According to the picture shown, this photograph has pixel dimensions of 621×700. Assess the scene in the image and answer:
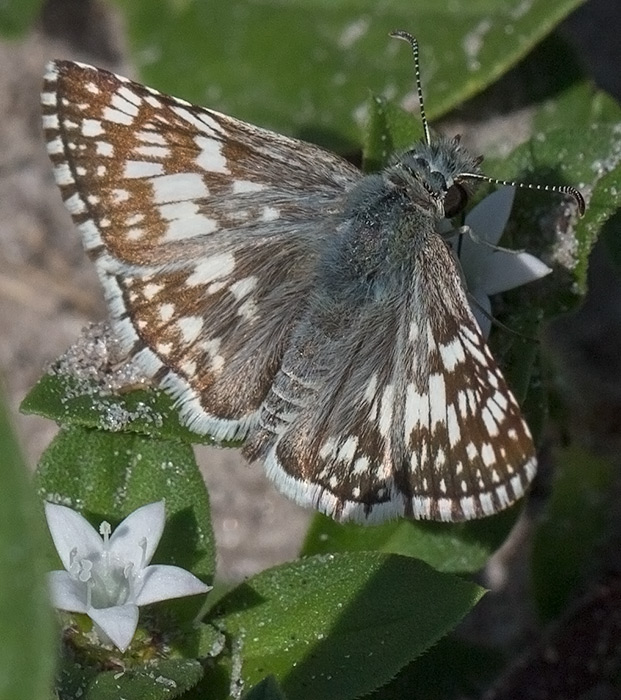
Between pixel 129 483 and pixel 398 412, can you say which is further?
pixel 129 483

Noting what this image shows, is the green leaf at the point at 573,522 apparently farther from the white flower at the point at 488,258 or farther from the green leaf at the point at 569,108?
the green leaf at the point at 569,108

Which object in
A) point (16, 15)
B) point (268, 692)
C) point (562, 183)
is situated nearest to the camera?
point (268, 692)

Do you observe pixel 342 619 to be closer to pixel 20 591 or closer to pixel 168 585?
pixel 168 585

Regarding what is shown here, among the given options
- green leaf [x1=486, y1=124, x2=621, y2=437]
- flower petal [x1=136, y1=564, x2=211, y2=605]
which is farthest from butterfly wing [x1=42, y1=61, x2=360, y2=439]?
green leaf [x1=486, y1=124, x2=621, y2=437]

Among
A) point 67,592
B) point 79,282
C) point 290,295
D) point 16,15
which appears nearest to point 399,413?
point 290,295

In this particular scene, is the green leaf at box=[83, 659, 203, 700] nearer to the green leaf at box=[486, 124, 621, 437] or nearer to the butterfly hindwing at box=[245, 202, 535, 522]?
the butterfly hindwing at box=[245, 202, 535, 522]
